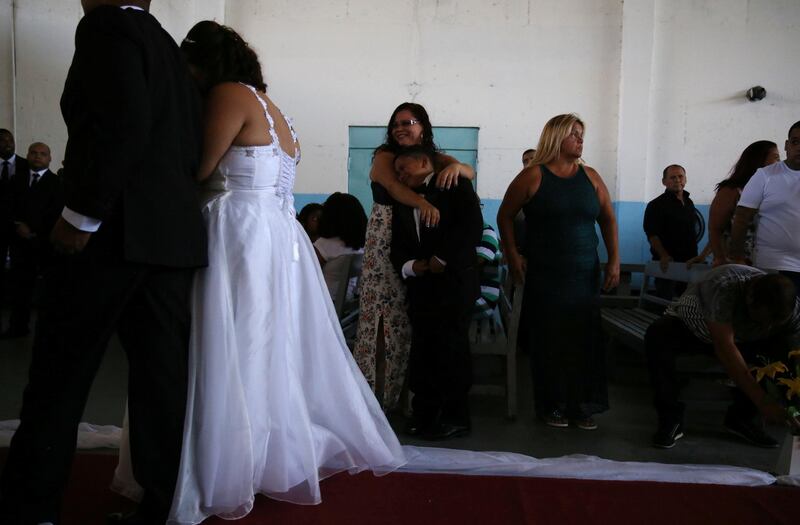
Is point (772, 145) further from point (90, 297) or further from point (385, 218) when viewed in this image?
point (90, 297)

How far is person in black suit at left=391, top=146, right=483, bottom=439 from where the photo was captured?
2893 mm

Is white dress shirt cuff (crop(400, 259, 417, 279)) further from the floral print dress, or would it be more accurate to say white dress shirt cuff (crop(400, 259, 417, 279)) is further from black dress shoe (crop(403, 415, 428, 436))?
black dress shoe (crop(403, 415, 428, 436))

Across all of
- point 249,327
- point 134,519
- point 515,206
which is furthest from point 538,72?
point 134,519

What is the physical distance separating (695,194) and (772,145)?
4073 millimetres

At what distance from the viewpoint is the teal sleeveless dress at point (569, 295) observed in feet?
10.0

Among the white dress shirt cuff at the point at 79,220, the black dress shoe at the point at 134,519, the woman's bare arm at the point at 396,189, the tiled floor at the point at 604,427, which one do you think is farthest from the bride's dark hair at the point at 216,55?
the tiled floor at the point at 604,427

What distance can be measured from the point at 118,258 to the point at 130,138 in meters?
0.29

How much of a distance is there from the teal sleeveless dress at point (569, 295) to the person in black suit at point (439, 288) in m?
0.35

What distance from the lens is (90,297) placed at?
1616mm

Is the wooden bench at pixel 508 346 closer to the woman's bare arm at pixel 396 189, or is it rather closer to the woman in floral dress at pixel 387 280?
the woman in floral dress at pixel 387 280

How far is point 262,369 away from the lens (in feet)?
6.26

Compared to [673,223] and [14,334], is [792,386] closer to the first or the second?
[673,223]

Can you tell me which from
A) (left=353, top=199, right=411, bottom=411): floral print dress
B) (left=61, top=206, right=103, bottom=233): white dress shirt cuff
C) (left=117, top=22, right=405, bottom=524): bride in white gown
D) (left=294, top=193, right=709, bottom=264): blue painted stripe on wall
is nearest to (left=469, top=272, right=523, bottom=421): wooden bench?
(left=353, top=199, right=411, bottom=411): floral print dress

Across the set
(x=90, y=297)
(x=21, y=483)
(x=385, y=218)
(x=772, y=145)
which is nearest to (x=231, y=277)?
(x=90, y=297)
